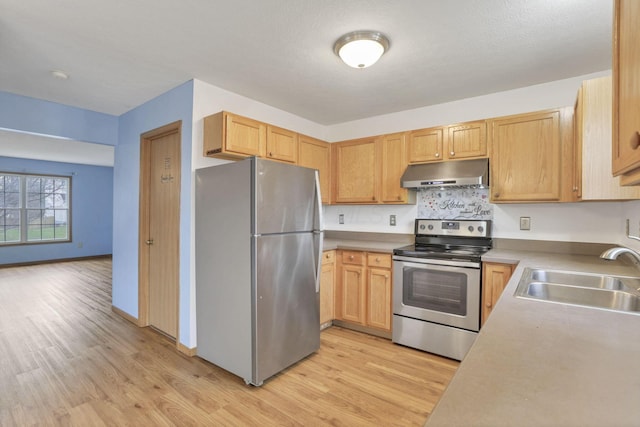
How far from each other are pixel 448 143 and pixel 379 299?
65.5 inches

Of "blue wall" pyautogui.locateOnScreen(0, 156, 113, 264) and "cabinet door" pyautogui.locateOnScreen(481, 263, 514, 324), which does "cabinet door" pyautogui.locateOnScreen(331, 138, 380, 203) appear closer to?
"cabinet door" pyautogui.locateOnScreen(481, 263, 514, 324)

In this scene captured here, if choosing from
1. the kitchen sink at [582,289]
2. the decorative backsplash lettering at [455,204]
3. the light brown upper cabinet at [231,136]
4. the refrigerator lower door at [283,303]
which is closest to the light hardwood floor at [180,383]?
the refrigerator lower door at [283,303]

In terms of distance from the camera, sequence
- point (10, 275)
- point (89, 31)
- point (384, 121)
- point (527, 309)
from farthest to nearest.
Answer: point (10, 275), point (384, 121), point (89, 31), point (527, 309)

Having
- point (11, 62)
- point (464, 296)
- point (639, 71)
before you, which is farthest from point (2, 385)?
point (639, 71)

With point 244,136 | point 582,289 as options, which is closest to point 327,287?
point 244,136

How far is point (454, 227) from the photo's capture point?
308 cm

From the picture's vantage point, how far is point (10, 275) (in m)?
5.79

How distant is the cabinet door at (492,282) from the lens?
243 centimetres

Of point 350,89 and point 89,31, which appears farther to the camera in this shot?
point 350,89

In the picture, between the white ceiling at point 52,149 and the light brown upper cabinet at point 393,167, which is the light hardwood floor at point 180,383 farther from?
the white ceiling at point 52,149

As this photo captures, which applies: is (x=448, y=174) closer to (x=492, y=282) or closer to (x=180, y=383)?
(x=492, y=282)

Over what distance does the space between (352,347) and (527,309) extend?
196 centimetres

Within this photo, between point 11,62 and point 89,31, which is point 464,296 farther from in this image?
point 11,62

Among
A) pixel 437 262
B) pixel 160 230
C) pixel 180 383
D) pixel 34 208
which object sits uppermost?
pixel 34 208
